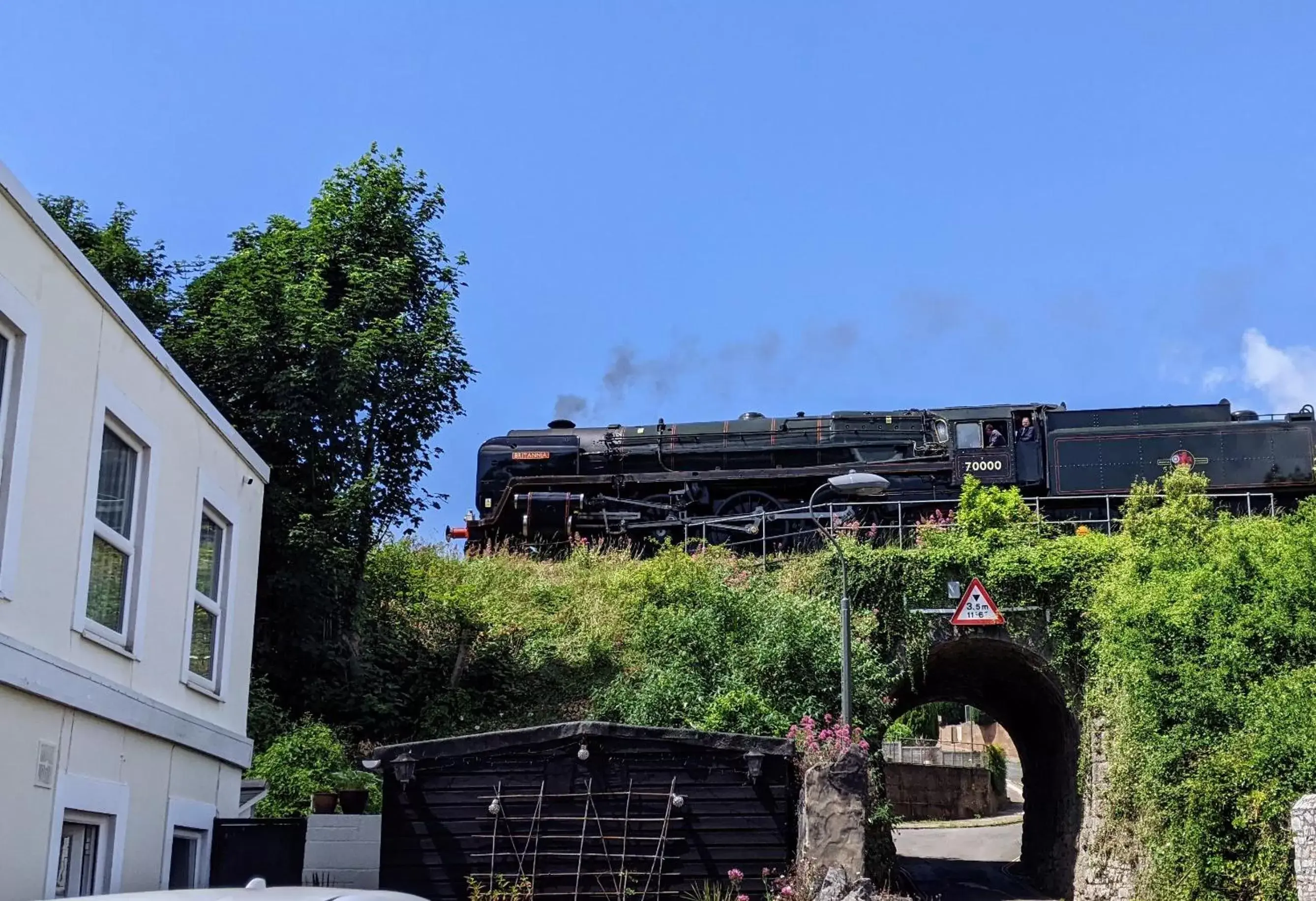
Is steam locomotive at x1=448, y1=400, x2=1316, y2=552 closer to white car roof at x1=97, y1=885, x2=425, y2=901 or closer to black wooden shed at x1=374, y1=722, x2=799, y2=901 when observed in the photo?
black wooden shed at x1=374, y1=722, x2=799, y2=901

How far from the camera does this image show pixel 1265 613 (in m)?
15.6

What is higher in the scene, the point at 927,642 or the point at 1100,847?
the point at 927,642

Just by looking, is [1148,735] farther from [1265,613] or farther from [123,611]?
[123,611]

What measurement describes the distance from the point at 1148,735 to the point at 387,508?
1194 centimetres

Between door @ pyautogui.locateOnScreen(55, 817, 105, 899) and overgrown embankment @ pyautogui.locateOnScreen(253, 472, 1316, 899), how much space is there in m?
9.45

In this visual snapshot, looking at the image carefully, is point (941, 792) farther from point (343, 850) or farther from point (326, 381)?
point (343, 850)

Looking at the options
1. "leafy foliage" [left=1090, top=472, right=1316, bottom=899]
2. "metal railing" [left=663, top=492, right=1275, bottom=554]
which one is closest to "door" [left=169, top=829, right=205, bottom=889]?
"leafy foliage" [left=1090, top=472, right=1316, bottom=899]

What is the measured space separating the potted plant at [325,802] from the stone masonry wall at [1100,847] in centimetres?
1143

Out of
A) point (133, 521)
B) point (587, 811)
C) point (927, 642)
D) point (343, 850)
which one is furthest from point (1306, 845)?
point (133, 521)

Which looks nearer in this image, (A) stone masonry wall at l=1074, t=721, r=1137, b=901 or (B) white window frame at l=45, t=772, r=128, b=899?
(B) white window frame at l=45, t=772, r=128, b=899

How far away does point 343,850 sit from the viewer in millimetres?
12148

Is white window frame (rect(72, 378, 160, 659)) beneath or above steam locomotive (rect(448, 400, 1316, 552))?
beneath

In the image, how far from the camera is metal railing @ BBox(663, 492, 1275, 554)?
2503 centimetres

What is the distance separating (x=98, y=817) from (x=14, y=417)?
2.84 m
